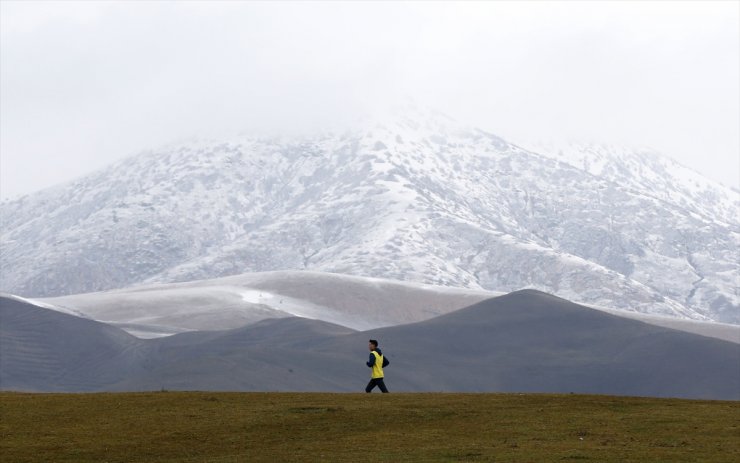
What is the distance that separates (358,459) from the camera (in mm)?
47875

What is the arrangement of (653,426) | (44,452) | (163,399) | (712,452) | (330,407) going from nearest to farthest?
(712,452) < (44,452) < (653,426) < (330,407) < (163,399)

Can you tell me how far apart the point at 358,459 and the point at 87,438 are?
12.1m

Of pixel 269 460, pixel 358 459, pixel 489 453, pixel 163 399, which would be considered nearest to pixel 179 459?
pixel 269 460

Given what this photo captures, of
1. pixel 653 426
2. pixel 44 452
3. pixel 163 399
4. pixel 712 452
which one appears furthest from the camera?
pixel 163 399

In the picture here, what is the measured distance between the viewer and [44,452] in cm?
5059

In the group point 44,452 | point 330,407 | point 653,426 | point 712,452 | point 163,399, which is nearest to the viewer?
point 712,452

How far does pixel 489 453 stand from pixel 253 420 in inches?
514

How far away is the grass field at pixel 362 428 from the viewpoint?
4912 cm

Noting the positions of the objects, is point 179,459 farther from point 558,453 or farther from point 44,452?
point 558,453

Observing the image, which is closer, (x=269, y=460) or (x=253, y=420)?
(x=269, y=460)

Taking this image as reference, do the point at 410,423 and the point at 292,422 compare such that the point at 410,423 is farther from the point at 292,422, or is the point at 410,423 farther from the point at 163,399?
the point at 163,399

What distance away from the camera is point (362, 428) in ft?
184

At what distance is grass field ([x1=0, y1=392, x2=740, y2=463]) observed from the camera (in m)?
49.1

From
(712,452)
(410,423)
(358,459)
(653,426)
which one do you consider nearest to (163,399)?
(410,423)
